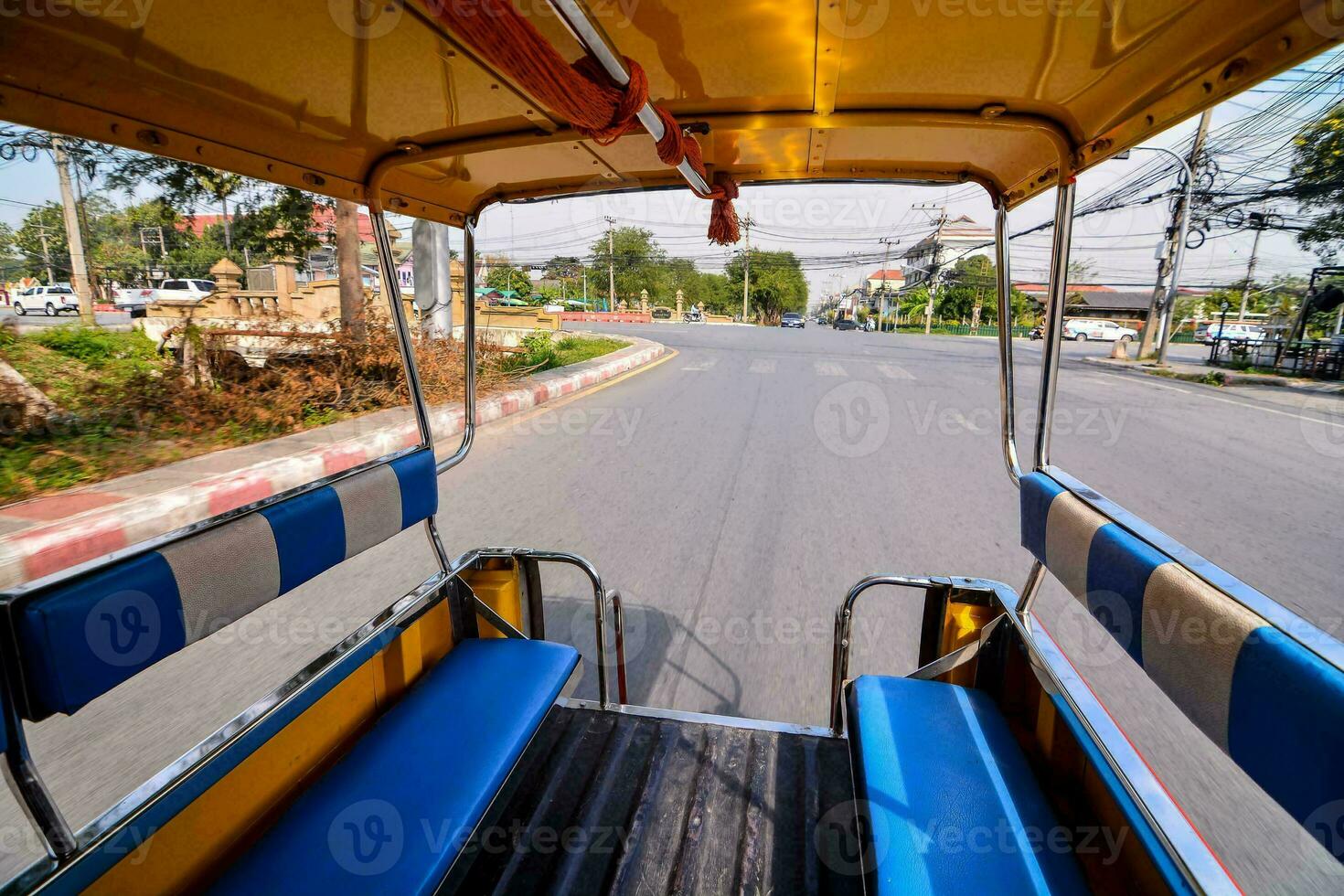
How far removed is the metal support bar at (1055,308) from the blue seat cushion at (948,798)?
0.74 m

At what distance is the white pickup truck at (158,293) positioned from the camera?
25.4 m

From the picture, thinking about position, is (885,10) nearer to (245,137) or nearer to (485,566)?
(245,137)

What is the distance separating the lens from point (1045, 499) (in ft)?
5.19

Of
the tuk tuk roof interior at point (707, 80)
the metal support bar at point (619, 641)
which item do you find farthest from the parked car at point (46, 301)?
the metal support bar at point (619, 641)

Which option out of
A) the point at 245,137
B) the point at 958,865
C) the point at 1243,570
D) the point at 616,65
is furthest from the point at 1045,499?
the point at 1243,570

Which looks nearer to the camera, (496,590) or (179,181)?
(496,590)

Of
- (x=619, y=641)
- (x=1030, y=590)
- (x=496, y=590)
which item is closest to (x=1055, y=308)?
(x=1030, y=590)

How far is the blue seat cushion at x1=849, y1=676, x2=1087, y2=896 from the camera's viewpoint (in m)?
1.22

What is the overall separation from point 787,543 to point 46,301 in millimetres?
35357

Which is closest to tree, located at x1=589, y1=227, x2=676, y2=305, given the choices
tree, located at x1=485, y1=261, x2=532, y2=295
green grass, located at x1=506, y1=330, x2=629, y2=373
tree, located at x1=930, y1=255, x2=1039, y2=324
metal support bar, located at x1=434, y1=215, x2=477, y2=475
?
tree, located at x1=485, y1=261, x2=532, y2=295

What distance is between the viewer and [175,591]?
3.94 ft

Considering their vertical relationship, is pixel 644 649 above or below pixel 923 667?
below

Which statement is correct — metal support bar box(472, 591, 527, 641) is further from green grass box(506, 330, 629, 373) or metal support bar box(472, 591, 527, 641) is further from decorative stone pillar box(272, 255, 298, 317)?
decorative stone pillar box(272, 255, 298, 317)

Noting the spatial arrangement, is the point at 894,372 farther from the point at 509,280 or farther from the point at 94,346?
the point at 509,280
